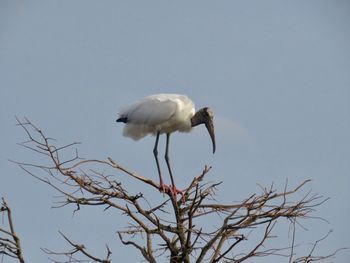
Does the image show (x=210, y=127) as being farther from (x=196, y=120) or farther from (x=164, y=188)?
(x=164, y=188)

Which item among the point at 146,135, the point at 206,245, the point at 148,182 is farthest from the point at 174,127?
the point at 206,245

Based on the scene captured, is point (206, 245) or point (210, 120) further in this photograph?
point (210, 120)

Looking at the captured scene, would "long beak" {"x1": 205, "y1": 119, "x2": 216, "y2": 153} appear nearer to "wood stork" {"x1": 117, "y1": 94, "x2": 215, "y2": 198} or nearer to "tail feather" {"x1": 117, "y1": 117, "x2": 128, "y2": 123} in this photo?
A: "wood stork" {"x1": 117, "y1": 94, "x2": 215, "y2": 198}

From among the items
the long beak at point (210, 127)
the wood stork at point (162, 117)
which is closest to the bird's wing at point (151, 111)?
the wood stork at point (162, 117)

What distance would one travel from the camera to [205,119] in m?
10.7

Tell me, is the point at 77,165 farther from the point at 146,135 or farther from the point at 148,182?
the point at 146,135

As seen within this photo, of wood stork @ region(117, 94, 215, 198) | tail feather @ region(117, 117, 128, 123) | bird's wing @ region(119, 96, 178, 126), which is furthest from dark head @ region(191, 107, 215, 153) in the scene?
tail feather @ region(117, 117, 128, 123)

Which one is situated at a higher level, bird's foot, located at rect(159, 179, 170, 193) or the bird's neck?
the bird's neck

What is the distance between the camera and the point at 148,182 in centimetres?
780

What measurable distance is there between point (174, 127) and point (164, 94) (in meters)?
0.49

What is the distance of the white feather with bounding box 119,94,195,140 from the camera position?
10.2 metres

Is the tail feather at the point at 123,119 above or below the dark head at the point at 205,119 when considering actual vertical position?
below

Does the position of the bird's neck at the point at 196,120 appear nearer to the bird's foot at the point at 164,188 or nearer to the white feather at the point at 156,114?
the white feather at the point at 156,114

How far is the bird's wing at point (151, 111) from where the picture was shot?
10.2 m
